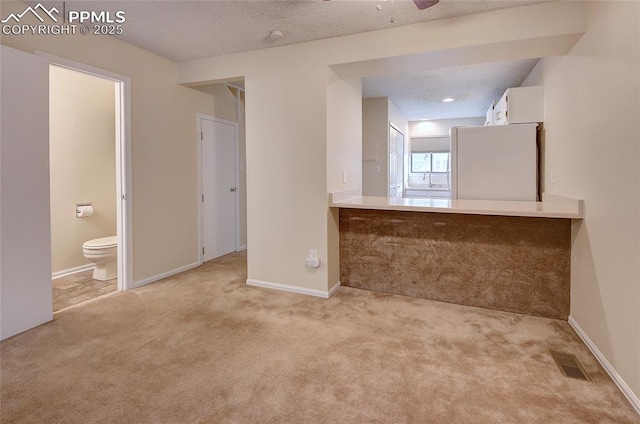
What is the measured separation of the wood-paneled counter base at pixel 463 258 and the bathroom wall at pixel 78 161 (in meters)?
3.04

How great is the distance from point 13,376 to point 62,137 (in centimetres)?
286

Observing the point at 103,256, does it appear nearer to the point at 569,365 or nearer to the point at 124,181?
the point at 124,181

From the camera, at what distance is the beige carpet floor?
1.65 metres

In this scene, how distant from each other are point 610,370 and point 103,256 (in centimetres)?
426

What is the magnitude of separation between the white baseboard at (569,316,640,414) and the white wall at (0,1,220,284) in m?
3.81

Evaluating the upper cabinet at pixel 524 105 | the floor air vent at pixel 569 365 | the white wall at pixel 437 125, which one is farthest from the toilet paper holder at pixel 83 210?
the white wall at pixel 437 125

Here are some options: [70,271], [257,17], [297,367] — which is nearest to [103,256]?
[70,271]

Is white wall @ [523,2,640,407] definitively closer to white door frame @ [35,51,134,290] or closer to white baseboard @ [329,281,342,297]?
white baseboard @ [329,281,342,297]

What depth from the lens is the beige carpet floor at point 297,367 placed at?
165cm

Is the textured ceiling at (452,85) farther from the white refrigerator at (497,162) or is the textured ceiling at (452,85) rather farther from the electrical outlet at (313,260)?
the electrical outlet at (313,260)

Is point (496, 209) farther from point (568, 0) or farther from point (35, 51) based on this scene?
point (35, 51)

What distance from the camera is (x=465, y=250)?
3010 mm

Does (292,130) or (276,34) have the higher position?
(276,34)
